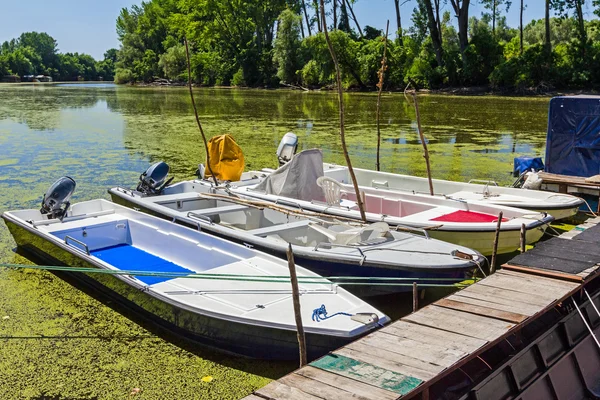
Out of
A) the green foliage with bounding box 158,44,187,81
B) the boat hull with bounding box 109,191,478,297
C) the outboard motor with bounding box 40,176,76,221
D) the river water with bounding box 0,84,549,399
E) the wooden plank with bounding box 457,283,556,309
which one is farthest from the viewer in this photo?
the green foliage with bounding box 158,44,187,81

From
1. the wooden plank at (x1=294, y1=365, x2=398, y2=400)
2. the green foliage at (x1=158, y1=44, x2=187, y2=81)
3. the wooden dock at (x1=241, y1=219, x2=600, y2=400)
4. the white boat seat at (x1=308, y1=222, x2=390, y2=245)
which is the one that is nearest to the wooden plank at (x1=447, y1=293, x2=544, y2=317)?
the wooden dock at (x1=241, y1=219, x2=600, y2=400)

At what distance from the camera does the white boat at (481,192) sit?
767cm

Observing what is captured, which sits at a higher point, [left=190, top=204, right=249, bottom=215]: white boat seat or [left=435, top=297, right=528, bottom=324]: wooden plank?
[left=190, top=204, right=249, bottom=215]: white boat seat

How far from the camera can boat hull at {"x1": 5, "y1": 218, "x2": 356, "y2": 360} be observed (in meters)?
4.42

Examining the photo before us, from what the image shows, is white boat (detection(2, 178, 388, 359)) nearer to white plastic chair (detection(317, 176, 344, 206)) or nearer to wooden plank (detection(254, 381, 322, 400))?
wooden plank (detection(254, 381, 322, 400))

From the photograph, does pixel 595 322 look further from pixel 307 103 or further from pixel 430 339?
pixel 307 103

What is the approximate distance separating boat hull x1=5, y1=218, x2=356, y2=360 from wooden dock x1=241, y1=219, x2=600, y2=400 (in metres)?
0.79

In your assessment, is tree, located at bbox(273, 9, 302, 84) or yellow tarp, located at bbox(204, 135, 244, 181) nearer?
yellow tarp, located at bbox(204, 135, 244, 181)

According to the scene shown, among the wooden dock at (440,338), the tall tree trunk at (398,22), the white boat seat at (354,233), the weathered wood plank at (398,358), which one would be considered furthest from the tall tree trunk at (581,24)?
the weathered wood plank at (398,358)

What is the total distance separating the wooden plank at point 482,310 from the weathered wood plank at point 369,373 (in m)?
0.99

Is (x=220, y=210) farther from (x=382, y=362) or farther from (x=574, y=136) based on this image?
(x=574, y=136)

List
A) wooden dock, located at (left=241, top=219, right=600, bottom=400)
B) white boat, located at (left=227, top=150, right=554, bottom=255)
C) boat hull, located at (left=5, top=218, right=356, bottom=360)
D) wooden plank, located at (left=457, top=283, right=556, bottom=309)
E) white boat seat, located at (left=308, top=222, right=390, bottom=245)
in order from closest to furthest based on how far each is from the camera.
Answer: wooden dock, located at (left=241, top=219, right=600, bottom=400)
wooden plank, located at (left=457, top=283, right=556, bottom=309)
boat hull, located at (left=5, top=218, right=356, bottom=360)
white boat seat, located at (left=308, top=222, right=390, bottom=245)
white boat, located at (left=227, top=150, right=554, bottom=255)

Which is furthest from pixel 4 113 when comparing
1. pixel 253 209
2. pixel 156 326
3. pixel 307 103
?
pixel 156 326

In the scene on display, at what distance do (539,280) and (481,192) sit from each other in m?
4.21
